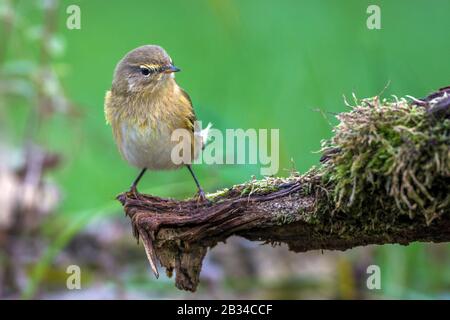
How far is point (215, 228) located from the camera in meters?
2.77

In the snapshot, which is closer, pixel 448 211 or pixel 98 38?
pixel 448 211

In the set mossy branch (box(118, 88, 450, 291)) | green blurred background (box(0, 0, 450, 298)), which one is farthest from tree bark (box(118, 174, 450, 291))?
green blurred background (box(0, 0, 450, 298))

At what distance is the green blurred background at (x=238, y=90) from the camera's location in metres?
5.10

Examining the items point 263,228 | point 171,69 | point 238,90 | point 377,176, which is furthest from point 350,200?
point 238,90

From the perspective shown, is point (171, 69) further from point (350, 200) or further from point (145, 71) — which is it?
point (350, 200)

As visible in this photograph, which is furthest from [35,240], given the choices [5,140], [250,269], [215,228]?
[215,228]

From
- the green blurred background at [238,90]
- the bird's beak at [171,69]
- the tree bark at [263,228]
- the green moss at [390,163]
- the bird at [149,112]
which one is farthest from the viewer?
the green blurred background at [238,90]

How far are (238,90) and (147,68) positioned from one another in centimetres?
216

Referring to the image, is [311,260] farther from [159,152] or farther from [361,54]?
[159,152]

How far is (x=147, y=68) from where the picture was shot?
4.15m

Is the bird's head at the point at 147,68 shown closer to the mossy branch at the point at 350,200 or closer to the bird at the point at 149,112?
the bird at the point at 149,112

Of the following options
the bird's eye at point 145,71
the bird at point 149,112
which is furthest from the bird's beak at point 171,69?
the bird's eye at point 145,71

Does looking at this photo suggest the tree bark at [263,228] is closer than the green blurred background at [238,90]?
Yes

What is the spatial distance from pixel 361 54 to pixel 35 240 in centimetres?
319
